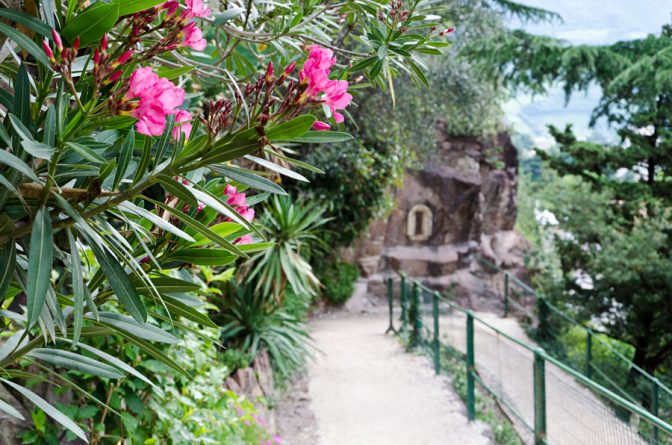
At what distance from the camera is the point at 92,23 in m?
0.83

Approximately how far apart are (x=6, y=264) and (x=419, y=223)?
11.8 meters

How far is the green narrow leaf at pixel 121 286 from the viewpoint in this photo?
2.89ft

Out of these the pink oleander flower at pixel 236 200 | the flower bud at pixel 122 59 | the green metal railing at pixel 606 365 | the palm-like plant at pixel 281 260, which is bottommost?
the green metal railing at pixel 606 365

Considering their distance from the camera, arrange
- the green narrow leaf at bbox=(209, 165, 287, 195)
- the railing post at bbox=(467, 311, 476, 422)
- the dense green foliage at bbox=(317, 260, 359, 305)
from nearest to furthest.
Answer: the green narrow leaf at bbox=(209, 165, 287, 195) < the railing post at bbox=(467, 311, 476, 422) < the dense green foliage at bbox=(317, 260, 359, 305)

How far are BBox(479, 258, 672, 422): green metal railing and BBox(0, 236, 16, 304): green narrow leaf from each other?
4335mm

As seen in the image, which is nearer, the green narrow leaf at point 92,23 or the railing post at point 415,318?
the green narrow leaf at point 92,23

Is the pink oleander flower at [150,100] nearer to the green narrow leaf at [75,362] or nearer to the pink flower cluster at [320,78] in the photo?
the pink flower cluster at [320,78]

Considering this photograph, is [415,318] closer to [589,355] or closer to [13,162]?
[589,355]

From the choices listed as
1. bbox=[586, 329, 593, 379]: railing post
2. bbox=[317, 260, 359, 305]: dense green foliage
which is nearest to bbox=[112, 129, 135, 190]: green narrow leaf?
bbox=[586, 329, 593, 379]: railing post

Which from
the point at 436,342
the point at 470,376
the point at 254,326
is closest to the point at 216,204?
the point at 470,376

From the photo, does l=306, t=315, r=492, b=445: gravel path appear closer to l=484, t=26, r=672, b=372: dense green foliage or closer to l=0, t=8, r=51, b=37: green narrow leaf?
l=484, t=26, r=672, b=372: dense green foliage

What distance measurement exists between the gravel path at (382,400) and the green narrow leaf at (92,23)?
13.7 feet

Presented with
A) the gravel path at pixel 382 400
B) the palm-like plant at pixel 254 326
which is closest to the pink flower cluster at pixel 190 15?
the gravel path at pixel 382 400

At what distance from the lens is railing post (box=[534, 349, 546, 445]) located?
3.61 meters
